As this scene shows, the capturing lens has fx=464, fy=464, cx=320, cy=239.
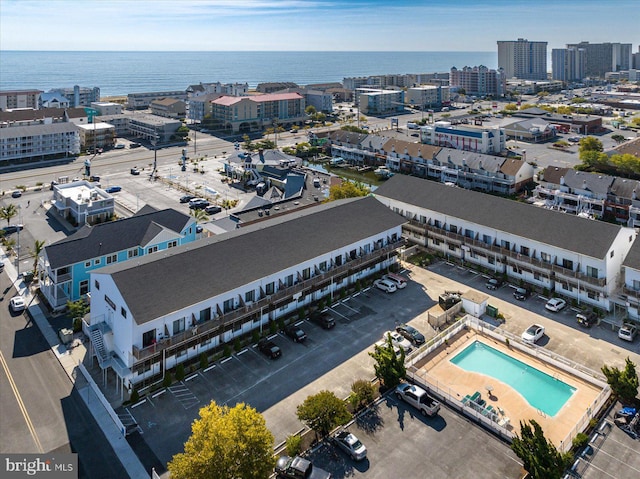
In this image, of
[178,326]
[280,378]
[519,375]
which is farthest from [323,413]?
[519,375]

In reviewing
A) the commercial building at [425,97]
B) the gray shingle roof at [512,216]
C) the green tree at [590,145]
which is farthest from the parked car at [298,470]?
the commercial building at [425,97]

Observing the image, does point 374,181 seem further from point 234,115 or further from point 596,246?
point 234,115

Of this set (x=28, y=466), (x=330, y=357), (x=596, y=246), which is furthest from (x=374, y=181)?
(x=28, y=466)

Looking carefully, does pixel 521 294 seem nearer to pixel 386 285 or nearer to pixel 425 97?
pixel 386 285

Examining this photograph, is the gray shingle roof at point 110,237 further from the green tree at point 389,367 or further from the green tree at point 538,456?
the green tree at point 538,456

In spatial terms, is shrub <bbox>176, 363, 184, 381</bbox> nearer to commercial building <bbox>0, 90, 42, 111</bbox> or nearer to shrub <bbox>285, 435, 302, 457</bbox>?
shrub <bbox>285, 435, 302, 457</bbox>

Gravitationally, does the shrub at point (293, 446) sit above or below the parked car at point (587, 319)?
below
